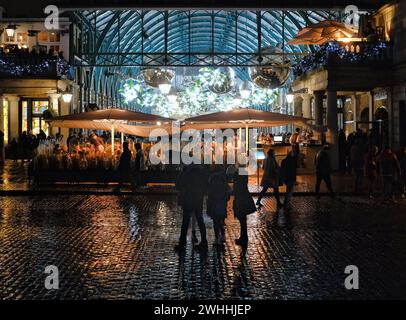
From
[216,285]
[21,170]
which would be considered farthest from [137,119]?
[216,285]

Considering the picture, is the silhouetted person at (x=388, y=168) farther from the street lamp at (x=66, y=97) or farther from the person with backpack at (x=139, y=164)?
the street lamp at (x=66, y=97)

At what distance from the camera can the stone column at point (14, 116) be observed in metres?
43.7

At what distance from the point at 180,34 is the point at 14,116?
98.5 ft

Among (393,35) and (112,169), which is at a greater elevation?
(393,35)

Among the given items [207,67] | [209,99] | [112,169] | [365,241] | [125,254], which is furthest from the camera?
[209,99]

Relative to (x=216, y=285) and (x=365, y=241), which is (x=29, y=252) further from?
(x=365, y=241)

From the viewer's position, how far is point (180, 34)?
70500 mm

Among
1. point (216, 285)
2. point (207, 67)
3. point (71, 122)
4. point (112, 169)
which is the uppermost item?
point (207, 67)

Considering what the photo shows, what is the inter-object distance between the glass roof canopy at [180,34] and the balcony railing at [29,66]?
3.81 m

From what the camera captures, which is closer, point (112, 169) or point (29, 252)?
point (29, 252)

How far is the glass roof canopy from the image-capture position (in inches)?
1658

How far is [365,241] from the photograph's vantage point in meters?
13.8

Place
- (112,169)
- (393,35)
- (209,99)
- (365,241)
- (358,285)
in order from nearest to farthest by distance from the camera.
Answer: (358,285) < (365,241) < (112,169) < (393,35) < (209,99)

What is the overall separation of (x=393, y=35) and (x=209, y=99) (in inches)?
1136
